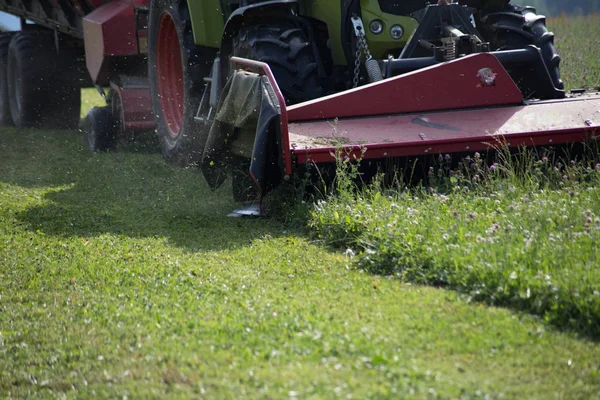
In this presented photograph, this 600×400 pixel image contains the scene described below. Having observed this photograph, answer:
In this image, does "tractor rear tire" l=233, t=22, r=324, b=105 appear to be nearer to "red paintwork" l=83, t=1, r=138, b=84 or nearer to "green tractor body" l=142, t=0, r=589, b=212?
"green tractor body" l=142, t=0, r=589, b=212

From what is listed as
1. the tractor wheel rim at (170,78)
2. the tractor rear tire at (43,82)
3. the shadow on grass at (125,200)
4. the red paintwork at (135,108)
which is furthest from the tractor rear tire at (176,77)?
the tractor rear tire at (43,82)

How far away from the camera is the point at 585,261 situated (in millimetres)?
3621

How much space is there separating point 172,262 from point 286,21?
7.63ft

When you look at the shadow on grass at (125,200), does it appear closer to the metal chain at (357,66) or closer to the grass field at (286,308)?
the grass field at (286,308)

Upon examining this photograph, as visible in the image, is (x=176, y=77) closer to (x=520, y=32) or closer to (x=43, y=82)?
(x=520, y=32)

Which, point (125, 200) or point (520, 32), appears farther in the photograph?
point (520, 32)

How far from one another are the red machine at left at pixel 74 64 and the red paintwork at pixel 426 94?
3.55 m

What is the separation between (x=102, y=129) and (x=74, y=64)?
2671mm

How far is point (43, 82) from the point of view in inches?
421

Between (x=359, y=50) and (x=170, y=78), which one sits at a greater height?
(x=359, y=50)

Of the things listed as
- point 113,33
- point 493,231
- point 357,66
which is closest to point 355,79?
point 357,66

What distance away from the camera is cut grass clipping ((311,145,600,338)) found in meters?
3.46

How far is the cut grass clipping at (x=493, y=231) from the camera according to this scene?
346 centimetres

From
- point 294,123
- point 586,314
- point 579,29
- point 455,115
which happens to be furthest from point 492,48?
point 579,29
